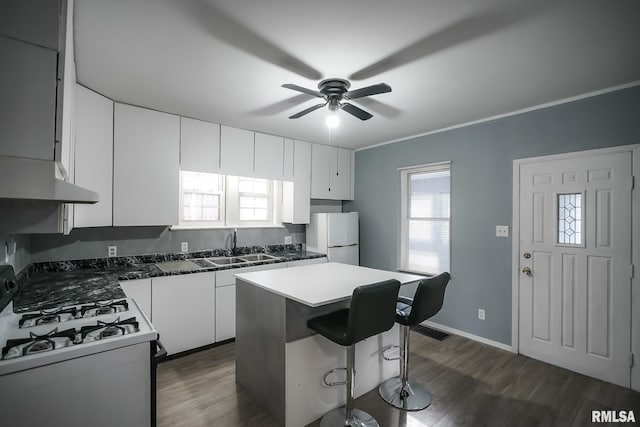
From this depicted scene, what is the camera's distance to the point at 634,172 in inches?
96.0

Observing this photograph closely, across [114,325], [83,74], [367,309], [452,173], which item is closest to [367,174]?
[452,173]

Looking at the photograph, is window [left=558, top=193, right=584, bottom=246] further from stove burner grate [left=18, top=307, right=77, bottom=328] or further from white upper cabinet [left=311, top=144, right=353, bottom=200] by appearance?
stove burner grate [left=18, top=307, right=77, bottom=328]

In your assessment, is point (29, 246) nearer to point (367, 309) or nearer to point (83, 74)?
point (83, 74)

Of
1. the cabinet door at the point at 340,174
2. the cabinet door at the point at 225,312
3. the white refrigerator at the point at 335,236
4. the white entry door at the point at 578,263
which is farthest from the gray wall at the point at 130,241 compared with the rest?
the white entry door at the point at 578,263

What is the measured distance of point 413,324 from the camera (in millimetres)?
2090

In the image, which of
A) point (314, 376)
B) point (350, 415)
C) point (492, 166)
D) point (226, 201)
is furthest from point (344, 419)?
point (492, 166)

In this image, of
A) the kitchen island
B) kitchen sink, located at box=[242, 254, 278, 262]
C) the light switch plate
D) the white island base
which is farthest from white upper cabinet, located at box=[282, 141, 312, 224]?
the light switch plate

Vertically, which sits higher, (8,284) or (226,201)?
(226,201)

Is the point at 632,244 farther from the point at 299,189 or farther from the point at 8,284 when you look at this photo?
the point at 8,284

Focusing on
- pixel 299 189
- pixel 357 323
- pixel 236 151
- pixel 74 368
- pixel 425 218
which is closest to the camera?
pixel 74 368

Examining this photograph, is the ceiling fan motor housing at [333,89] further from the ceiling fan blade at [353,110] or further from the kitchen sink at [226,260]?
the kitchen sink at [226,260]

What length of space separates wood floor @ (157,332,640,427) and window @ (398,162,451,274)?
3.98ft

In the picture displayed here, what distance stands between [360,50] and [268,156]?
2.27m

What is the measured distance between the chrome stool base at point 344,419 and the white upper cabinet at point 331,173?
9.52ft
